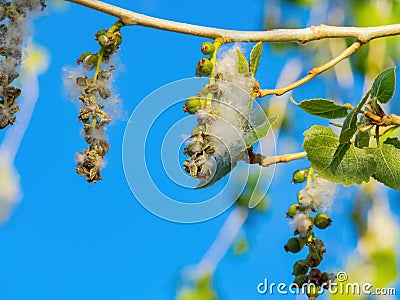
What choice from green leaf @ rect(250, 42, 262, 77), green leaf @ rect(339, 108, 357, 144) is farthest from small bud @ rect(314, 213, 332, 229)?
green leaf @ rect(250, 42, 262, 77)

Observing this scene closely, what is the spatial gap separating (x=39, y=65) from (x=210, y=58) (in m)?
1.63

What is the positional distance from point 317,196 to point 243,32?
0.24 metres

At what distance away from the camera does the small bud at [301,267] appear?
35.1 inches

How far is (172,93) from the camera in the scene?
0.88 meters

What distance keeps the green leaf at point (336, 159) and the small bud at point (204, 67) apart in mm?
192

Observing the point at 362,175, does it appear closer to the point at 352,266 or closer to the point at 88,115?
the point at 88,115

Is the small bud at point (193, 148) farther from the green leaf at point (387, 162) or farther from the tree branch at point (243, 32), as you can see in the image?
the green leaf at point (387, 162)

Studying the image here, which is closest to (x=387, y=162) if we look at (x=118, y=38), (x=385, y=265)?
(x=118, y=38)

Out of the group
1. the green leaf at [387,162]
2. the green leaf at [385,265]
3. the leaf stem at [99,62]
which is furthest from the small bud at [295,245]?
the green leaf at [385,265]

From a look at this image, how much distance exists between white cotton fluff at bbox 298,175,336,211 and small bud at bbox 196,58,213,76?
246 millimetres

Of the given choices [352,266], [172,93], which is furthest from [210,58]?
[352,266]

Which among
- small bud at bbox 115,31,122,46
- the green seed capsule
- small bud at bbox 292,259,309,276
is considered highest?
small bud at bbox 115,31,122,46

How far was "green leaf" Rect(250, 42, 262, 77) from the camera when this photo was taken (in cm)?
83

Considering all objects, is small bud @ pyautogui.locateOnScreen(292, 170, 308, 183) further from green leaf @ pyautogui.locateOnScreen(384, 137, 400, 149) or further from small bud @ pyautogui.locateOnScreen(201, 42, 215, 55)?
small bud @ pyautogui.locateOnScreen(201, 42, 215, 55)
